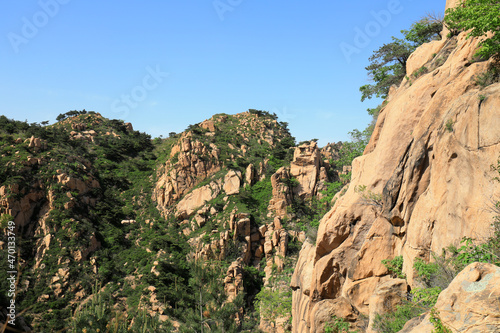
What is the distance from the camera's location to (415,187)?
591 inches

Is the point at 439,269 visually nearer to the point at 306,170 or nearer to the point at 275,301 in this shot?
the point at 275,301

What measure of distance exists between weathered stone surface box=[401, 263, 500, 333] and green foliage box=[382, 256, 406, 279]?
774cm

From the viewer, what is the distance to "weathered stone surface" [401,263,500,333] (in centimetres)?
648

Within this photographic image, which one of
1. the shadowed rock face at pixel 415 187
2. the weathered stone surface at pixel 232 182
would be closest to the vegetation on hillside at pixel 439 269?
the shadowed rock face at pixel 415 187

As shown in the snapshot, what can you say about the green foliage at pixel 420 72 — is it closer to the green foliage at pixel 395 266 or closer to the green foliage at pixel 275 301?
the green foliage at pixel 395 266

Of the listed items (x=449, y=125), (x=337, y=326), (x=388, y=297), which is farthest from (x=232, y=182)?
(x=449, y=125)

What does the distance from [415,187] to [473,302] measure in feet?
29.2

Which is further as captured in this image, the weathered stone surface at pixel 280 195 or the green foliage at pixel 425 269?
the weathered stone surface at pixel 280 195

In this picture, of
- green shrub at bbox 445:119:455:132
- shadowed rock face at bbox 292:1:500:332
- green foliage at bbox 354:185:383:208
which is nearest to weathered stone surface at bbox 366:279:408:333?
shadowed rock face at bbox 292:1:500:332

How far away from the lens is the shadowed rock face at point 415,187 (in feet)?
39.0

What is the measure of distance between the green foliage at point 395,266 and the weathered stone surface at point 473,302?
25.4ft

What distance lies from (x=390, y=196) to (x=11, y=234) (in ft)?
161

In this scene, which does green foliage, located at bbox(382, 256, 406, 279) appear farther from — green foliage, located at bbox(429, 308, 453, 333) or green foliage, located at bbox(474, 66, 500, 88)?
green foliage, located at bbox(474, 66, 500, 88)

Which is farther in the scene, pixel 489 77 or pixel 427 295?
pixel 489 77
